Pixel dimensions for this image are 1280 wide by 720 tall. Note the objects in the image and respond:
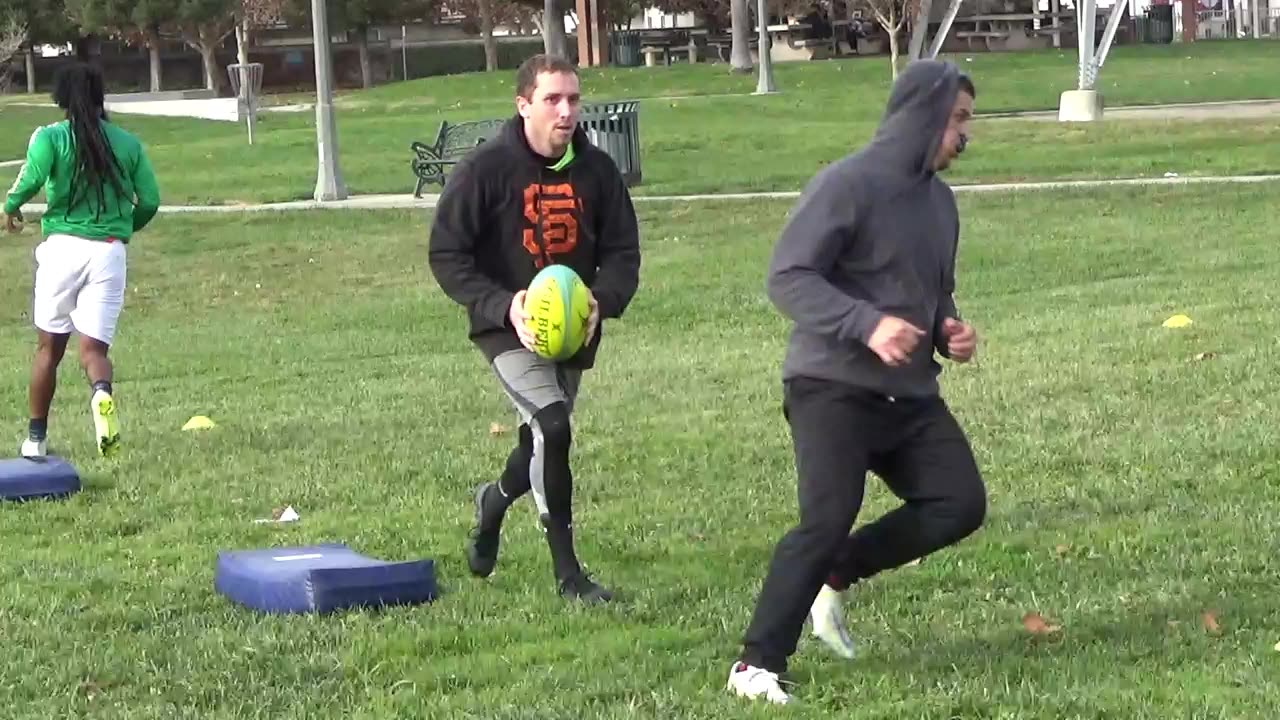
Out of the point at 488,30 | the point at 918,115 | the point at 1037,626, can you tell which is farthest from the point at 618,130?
the point at 488,30

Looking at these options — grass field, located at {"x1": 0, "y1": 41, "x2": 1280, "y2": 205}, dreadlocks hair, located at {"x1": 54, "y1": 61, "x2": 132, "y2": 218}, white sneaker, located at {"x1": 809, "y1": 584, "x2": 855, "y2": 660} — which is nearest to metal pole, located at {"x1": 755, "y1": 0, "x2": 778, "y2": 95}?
grass field, located at {"x1": 0, "y1": 41, "x2": 1280, "y2": 205}

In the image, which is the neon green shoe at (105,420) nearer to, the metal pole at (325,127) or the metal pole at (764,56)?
the metal pole at (325,127)

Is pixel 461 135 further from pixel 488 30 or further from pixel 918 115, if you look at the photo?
pixel 488 30

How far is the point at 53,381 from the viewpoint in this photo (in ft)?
33.4

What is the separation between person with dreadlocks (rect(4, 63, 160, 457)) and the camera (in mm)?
9547

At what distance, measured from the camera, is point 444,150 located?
88.8 ft

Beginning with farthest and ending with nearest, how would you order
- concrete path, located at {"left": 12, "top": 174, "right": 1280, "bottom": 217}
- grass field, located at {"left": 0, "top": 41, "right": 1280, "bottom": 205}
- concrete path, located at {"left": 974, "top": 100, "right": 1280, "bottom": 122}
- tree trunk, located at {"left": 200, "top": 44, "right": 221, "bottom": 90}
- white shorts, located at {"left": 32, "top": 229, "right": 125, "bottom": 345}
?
tree trunk, located at {"left": 200, "top": 44, "right": 221, "bottom": 90} → concrete path, located at {"left": 974, "top": 100, "right": 1280, "bottom": 122} → grass field, located at {"left": 0, "top": 41, "right": 1280, "bottom": 205} → concrete path, located at {"left": 12, "top": 174, "right": 1280, "bottom": 217} → white shorts, located at {"left": 32, "top": 229, "right": 125, "bottom": 345}

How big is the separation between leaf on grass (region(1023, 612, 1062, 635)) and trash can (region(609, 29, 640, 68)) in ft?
198

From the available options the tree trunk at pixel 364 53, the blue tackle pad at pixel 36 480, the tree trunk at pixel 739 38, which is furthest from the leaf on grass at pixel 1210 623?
the tree trunk at pixel 364 53

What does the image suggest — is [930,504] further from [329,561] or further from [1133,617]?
[329,561]

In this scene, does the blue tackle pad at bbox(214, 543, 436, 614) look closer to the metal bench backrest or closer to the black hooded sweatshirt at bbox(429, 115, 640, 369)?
the black hooded sweatshirt at bbox(429, 115, 640, 369)

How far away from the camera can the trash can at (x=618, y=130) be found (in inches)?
1034

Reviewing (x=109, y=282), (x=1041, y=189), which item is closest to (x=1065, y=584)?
(x=109, y=282)

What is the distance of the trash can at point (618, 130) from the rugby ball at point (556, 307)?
1965 centimetres
